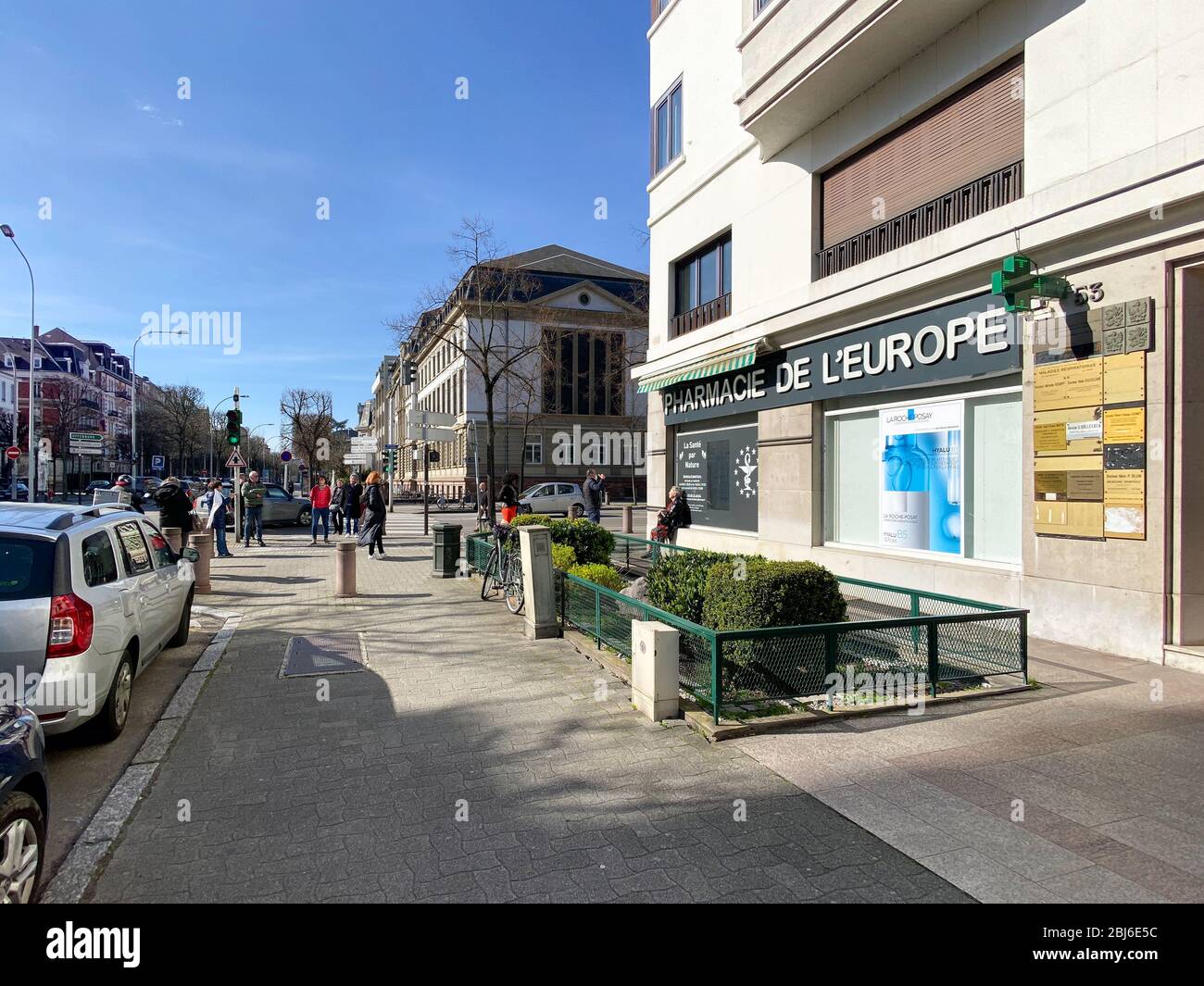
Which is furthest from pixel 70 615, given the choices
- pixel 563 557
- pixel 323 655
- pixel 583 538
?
pixel 583 538

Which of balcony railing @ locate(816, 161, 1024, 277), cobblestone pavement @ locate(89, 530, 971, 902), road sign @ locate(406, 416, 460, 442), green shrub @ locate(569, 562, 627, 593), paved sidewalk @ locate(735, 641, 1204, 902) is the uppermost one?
Result: balcony railing @ locate(816, 161, 1024, 277)

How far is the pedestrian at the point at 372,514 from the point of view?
15891 millimetres

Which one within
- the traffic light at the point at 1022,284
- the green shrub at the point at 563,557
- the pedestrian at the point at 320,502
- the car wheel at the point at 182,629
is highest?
the traffic light at the point at 1022,284

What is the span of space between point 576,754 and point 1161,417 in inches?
238

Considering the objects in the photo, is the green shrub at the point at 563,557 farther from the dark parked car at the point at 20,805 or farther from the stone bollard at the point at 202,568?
the dark parked car at the point at 20,805

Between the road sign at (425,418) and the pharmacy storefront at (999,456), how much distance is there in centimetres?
804

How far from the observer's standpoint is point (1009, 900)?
9.73 feet

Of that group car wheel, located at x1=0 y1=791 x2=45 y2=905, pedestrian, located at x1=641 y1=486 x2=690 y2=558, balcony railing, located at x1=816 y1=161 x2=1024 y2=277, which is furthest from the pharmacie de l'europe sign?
car wheel, located at x1=0 y1=791 x2=45 y2=905

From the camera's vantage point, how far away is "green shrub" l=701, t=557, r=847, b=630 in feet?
19.0

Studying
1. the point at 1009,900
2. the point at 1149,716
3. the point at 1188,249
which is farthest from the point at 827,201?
the point at 1009,900

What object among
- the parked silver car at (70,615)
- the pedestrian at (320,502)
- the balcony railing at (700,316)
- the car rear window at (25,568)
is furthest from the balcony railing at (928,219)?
the pedestrian at (320,502)

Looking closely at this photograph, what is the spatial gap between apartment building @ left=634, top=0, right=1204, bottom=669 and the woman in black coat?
32.2 ft

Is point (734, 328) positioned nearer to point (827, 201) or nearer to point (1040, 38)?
point (827, 201)

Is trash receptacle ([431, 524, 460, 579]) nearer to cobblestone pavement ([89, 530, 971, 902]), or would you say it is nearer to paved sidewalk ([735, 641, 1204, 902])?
cobblestone pavement ([89, 530, 971, 902])
